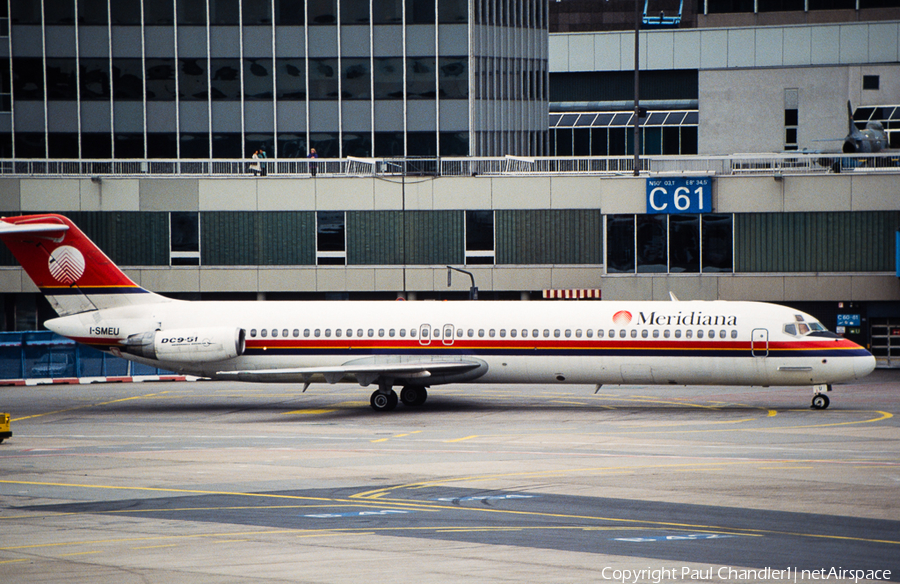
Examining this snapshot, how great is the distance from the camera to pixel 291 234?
58.8m

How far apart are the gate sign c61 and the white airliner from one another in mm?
16702

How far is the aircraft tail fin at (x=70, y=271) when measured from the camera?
40.0m

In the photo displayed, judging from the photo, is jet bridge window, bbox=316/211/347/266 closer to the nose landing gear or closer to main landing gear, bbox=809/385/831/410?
the nose landing gear

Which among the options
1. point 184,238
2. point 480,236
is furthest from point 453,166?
point 184,238

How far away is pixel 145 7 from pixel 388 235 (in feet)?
70.5

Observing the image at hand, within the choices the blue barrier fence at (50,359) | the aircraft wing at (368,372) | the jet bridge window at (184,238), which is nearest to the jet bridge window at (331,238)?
the jet bridge window at (184,238)

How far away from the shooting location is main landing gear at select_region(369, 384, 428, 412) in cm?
3872

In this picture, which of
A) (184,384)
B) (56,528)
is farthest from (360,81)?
(56,528)

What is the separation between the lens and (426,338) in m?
38.9

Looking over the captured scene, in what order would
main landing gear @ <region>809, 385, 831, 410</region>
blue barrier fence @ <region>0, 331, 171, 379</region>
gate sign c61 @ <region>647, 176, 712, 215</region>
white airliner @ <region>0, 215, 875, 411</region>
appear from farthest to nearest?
gate sign c61 @ <region>647, 176, 712, 215</region> < blue barrier fence @ <region>0, 331, 171, 379</region> < main landing gear @ <region>809, 385, 831, 410</region> < white airliner @ <region>0, 215, 875, 411</region>

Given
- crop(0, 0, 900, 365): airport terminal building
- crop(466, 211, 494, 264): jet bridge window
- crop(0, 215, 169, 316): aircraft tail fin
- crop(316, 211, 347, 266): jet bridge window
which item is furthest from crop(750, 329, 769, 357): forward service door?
crop(316, 211, 347, 266): jet bridge window

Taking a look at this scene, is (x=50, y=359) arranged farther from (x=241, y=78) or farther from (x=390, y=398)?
(x=241, y=78)

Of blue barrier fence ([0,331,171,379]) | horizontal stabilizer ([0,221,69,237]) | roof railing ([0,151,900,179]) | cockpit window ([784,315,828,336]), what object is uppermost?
roof railing ([0,151,900,179])

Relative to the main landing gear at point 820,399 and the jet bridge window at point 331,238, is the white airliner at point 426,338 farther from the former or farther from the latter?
the jet bridge window at point 331,238
